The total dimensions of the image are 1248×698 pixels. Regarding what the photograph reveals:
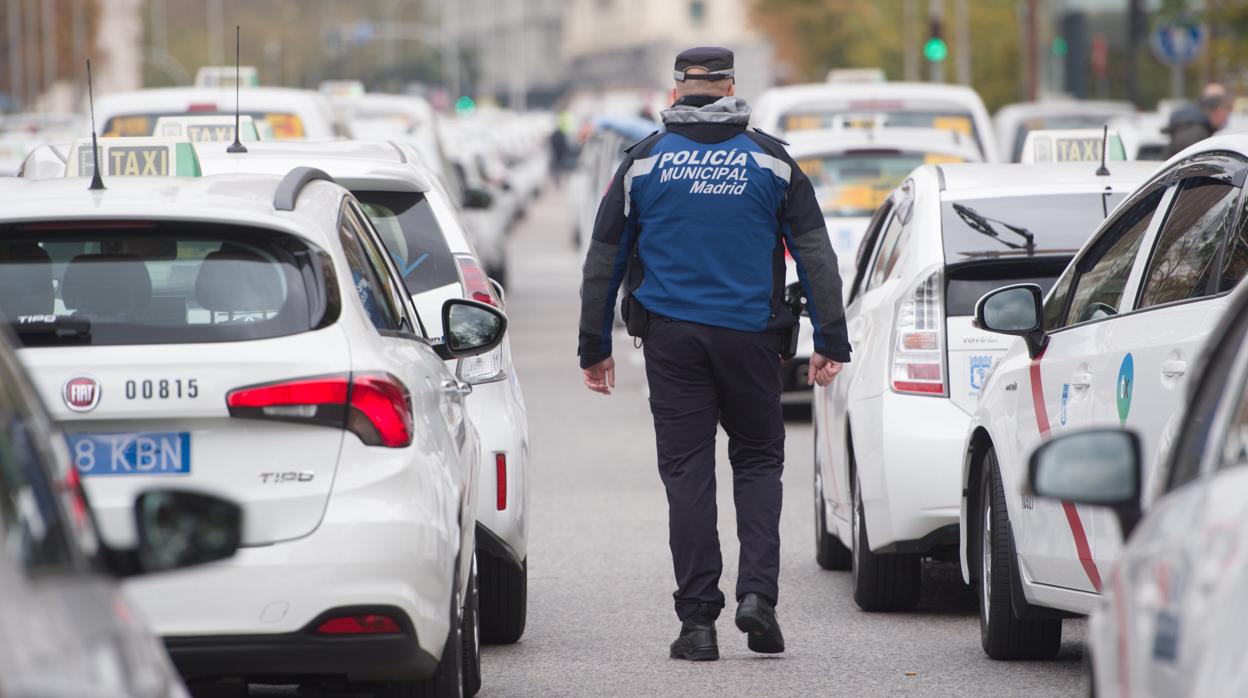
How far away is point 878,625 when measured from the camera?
8.67 m

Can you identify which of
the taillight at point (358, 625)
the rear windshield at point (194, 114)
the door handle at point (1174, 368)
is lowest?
the taillight at point (358, 625)

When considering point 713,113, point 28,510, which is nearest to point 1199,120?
point 713,113

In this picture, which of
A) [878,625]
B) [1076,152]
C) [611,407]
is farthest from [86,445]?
[611,407]

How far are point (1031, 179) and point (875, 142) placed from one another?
5384 millimetres

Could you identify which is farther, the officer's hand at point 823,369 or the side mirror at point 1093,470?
the officer's hand at point 823,369

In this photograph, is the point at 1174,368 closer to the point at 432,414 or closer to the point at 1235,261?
the point at 1235,261

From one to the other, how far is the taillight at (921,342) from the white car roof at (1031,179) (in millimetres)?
597

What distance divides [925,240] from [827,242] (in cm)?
150

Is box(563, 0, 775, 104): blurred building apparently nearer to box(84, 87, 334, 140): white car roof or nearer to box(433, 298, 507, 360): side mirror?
box(84, 87, 334, 140): white car roof

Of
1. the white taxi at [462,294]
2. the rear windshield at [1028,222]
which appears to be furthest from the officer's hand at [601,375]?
the rear windshield at [1028,222]

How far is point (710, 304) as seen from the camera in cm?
769

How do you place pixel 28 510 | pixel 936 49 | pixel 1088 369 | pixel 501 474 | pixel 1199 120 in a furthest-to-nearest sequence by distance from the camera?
pixel 936 49 < pixel 1199 120 < pixel 501 474 < pixel 1088 369 < pixel 28 510

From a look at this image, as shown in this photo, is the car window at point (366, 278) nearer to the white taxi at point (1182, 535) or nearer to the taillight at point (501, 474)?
the taillight at point (501, 474)

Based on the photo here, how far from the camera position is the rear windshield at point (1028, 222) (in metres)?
9.16
